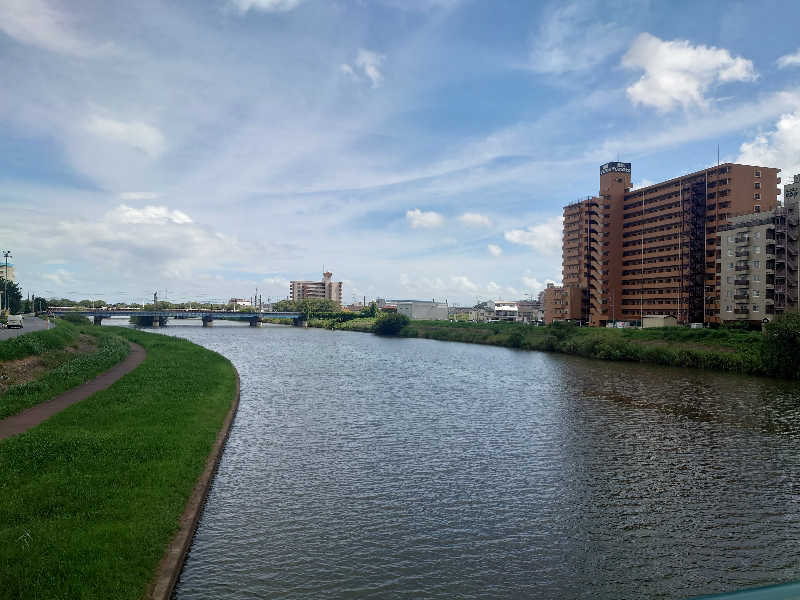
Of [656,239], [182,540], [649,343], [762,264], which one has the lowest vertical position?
[182,540]

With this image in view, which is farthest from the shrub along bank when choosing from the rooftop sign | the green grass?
the green grass

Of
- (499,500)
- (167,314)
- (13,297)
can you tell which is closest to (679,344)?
(499,500)

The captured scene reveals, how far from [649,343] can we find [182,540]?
63.9 m

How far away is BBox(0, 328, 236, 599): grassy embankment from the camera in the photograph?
10.2m

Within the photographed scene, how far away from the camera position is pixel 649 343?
66.2 m

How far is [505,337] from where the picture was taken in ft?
307

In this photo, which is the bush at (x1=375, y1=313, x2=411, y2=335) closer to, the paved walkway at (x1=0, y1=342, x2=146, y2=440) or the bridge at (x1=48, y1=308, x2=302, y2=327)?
the bridge at (x1=48, y1=308, x2=302, y2=327)

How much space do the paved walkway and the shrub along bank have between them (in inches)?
2041

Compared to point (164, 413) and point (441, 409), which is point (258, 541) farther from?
point (441, 409)

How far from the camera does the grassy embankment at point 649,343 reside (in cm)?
5300

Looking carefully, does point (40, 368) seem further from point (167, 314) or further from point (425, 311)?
point (425, 311)

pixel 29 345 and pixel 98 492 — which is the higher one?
pixel 29 345

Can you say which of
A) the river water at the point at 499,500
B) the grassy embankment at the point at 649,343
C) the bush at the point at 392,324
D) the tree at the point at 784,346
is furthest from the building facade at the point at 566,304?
the river water at the point at 499,500

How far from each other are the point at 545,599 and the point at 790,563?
259 inches
